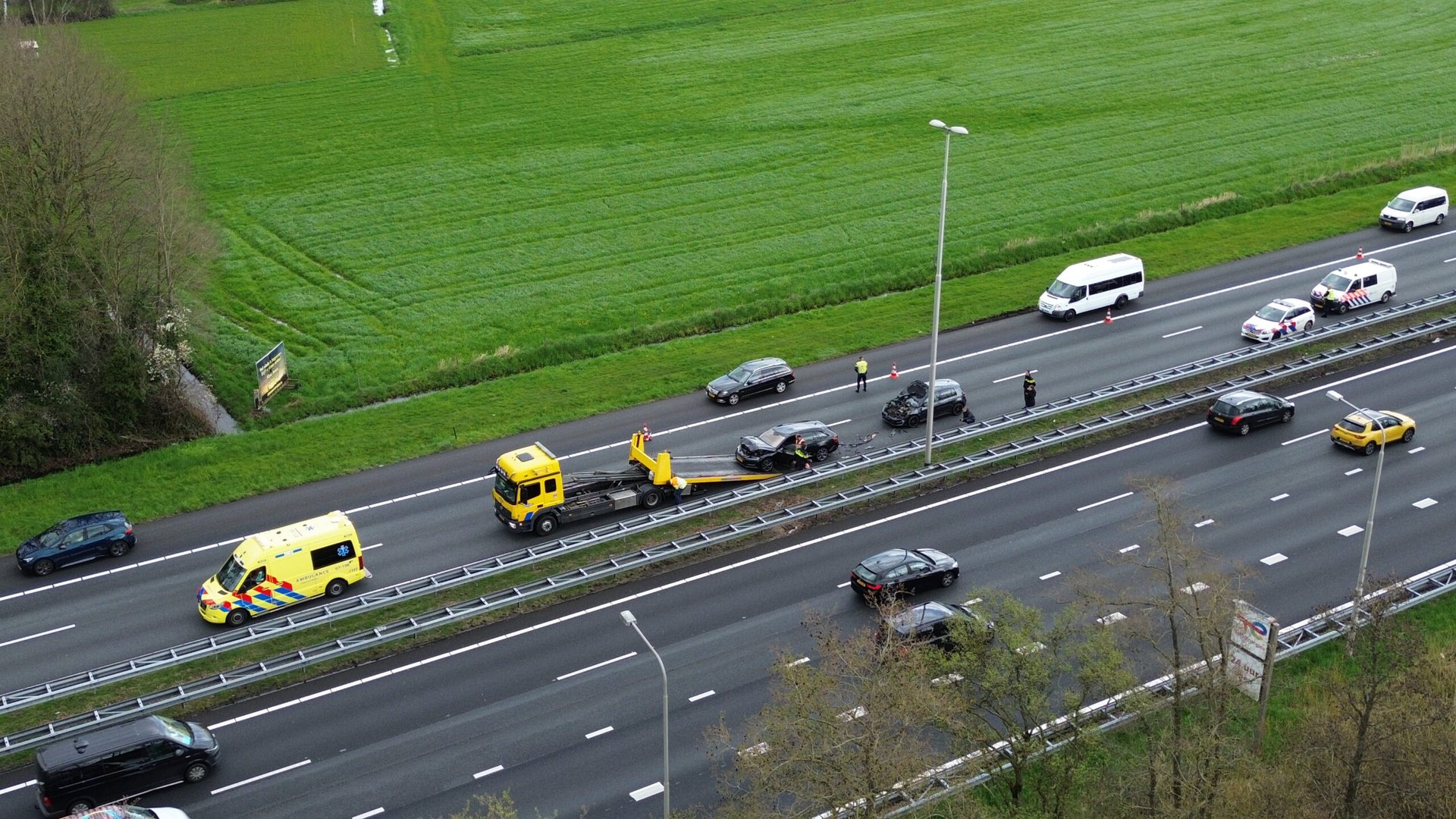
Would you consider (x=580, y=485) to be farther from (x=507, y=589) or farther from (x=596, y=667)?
(x=596, y=667)

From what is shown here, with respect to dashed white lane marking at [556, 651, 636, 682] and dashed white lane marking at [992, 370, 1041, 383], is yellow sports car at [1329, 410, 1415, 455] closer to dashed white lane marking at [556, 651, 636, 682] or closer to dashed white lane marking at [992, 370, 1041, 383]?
dashed white lane marking at [992, 370, 1041, 383]

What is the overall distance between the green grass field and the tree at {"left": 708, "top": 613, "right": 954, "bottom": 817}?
33834 millimetres

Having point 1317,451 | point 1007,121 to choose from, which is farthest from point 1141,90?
point 1317,451

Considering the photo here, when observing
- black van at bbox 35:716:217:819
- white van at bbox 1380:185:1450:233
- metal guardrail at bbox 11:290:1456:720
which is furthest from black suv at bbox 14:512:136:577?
white van at bbox 1380:185:1450:233

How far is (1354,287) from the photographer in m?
60.5

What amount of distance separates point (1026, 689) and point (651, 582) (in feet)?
53.4

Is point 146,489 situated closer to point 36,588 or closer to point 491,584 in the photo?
point 36,588

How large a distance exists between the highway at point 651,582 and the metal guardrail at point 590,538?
6.20 feet

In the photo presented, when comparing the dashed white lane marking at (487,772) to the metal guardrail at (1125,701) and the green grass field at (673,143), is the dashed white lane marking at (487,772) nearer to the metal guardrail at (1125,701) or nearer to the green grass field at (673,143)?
the metal guardrail at (1125,701)

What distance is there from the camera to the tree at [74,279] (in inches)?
2066

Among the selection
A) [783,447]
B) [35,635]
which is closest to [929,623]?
[783,447]

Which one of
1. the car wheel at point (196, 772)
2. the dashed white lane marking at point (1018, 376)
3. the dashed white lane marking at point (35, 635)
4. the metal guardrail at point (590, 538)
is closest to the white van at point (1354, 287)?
the metal guardrail at point (590, 538)

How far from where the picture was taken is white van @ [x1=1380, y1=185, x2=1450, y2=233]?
69500mm

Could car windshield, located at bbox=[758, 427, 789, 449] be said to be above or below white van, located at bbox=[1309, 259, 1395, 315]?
below
